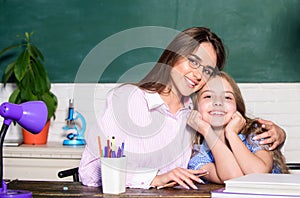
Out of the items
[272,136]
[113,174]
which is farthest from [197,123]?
[113,174]

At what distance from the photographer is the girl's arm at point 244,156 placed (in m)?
2.26

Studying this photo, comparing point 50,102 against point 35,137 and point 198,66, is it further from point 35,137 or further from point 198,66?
point 198,66

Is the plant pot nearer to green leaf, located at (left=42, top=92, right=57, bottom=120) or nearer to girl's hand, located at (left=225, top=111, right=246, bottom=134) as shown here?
green leaf, located at (left=42, top=92, right=57, bottom=120)

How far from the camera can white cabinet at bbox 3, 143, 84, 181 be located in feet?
11.7

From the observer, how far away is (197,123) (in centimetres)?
230

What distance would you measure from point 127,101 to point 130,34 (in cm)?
165

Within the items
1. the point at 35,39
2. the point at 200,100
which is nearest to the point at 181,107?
the point at 200,100

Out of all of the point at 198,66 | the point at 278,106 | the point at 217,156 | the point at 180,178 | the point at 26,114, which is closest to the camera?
the point at 26,114

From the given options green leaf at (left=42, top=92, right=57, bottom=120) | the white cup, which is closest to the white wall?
green leaf at (left=42, top=92, right=57, bottom=120)

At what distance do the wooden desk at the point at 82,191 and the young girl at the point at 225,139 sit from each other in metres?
0.24

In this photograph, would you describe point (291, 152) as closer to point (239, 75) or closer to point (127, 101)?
point (239, 75)

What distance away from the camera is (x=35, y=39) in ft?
13.2

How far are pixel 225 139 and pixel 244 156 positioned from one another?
0.49ft

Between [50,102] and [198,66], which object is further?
[50,102]
